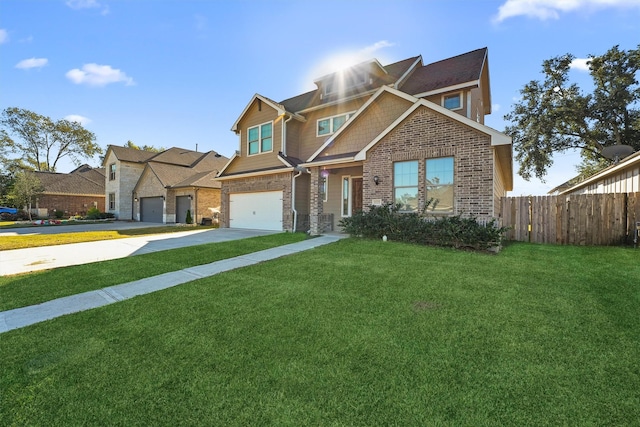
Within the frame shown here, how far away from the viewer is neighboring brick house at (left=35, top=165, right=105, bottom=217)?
3167 cm

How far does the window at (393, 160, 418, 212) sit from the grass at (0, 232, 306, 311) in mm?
4959

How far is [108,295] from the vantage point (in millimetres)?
4879

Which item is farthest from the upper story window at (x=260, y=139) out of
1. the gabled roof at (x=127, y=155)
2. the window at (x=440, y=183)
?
the gabled roof at (x=127, y=155)

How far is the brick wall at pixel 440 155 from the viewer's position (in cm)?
854

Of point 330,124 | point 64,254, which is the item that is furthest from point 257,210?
point 64,254

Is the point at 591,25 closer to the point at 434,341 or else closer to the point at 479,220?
the point at 479,220

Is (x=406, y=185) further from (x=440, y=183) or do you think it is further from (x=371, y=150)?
(x=371, y=150)

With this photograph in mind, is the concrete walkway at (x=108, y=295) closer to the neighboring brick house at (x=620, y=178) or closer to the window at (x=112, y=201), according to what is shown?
the neighboring brick house at (x=620, y=178)

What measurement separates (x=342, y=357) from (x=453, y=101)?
1229cm

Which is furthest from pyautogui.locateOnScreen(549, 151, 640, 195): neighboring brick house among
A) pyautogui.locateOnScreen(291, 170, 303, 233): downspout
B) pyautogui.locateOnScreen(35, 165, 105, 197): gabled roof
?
pyautogui.locateOnScreen(35, 165, 105, 197): gabled roof

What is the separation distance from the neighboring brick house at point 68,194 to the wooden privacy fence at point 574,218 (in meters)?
41.5

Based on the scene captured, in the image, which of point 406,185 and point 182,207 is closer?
point 406,185

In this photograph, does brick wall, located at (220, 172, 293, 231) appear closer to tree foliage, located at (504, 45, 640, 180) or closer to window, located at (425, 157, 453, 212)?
window, located at (425, 157, 453, 212)

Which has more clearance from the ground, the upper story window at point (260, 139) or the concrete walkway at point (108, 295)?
the upper story window at point (260, 139)
